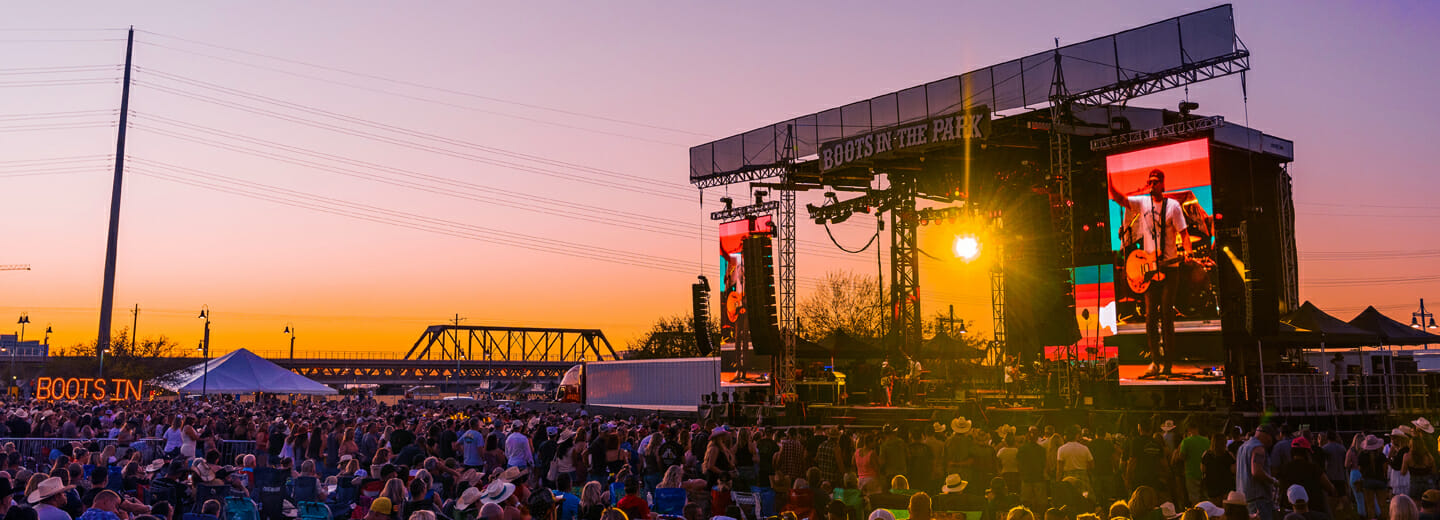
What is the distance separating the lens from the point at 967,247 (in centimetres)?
4034

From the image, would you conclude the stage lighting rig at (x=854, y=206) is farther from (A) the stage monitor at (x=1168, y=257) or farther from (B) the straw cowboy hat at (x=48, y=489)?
(B) the straw cowboy hat at (x=48, y=489)

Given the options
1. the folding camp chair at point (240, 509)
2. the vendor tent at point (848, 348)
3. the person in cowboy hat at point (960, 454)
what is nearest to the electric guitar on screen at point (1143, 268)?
the vendor tent at point (848, 348)

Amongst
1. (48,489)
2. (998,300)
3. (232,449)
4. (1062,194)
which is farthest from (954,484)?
(998,300)

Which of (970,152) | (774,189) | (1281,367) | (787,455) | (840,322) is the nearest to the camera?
(787,455)

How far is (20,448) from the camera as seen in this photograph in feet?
67.6

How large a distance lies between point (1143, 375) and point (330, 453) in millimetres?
19996

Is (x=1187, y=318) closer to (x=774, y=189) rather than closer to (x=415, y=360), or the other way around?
(x=774, y=189)

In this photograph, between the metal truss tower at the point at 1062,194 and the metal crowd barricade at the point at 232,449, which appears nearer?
the metal crowd barricade at the point at 232,449

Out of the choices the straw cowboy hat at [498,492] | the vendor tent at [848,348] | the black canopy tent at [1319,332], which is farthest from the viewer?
the vendor tent at [848,348]

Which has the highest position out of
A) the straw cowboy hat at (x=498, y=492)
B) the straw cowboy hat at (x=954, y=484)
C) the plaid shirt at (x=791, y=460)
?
the straw cowboy hat at (x=498, y=492)

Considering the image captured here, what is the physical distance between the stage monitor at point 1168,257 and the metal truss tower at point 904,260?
11.8 m

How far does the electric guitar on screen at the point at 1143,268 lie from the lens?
27.8 m

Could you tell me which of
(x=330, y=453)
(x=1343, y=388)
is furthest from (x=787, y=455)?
(x=1343, y=388)

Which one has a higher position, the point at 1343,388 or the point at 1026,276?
the point at 1026,276
